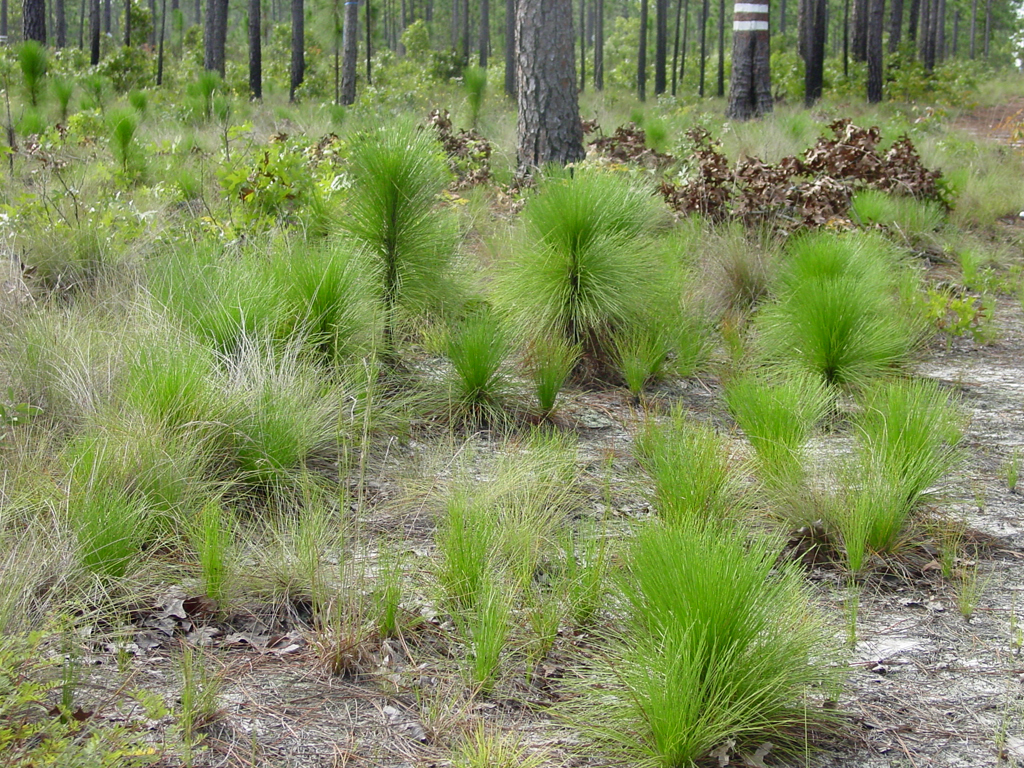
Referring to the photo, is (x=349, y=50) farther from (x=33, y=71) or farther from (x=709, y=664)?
(x=709, y=664)

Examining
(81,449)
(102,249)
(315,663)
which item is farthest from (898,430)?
(102,249)

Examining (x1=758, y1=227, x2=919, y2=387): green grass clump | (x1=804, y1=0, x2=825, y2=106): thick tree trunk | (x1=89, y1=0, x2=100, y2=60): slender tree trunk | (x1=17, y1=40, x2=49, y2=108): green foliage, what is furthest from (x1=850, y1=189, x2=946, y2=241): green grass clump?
(x1=89, y1=0, x2=100, y2=60): slender tree trunk

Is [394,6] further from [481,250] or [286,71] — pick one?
[481,250]

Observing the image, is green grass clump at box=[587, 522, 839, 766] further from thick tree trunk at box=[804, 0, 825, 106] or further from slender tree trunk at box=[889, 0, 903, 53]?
slender tree trunk at box=[889, 0, 903, 53]

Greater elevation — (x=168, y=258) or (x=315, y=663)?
(x=168, y=258)

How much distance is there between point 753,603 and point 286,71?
24.8 meters

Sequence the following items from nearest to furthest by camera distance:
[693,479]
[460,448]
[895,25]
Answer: [693,479], [460,448], [895,25]

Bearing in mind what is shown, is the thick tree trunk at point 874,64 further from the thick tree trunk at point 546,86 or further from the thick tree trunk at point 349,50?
the thick tree trunk at point 546,86

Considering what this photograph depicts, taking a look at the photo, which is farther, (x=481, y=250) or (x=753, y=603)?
(x=481, y=250)

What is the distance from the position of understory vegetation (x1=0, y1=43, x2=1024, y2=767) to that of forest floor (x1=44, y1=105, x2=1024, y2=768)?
0.02 m

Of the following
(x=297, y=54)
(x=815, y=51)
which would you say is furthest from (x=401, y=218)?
(x=297, y=54)

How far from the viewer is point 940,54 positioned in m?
36.8

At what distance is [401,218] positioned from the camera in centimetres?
418

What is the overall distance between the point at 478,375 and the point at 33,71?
9647mm
